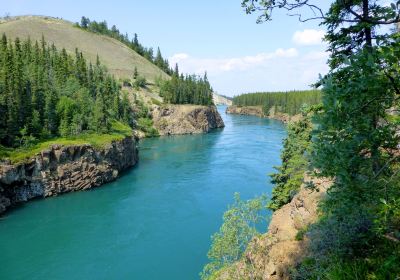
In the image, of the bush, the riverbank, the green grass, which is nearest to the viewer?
the riverbank

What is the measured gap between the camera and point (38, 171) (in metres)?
74.8

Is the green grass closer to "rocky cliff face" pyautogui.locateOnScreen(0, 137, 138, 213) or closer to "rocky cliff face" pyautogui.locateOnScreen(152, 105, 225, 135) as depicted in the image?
"rocky cliff face" pyautogui.locateOnScreen(0, 137, 138, 213)

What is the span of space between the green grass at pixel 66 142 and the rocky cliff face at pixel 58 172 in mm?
1134

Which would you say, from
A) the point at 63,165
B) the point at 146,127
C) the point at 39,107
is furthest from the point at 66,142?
the point at 146,127

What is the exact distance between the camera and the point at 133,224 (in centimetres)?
5912

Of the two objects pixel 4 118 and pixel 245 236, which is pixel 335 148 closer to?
pixel 245 236

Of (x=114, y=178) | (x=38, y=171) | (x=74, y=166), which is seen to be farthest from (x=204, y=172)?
(x=38, y=171)

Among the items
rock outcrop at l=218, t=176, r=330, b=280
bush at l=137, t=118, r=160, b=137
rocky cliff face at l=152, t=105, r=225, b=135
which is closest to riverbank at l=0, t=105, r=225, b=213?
rock outcrop at l=218, t=176, r=330, b=280

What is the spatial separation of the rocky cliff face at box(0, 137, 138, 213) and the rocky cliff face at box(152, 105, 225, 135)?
8126 cm

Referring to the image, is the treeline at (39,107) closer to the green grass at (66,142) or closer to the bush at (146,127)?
the green grass at (66,142)

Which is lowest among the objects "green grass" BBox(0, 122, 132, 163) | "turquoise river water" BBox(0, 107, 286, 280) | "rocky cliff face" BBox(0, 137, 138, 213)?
"turquoise river water" BBox(0, 107, 286, 280)

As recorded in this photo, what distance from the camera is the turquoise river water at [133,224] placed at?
45.7m

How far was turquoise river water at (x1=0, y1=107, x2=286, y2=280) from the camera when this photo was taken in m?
45.7

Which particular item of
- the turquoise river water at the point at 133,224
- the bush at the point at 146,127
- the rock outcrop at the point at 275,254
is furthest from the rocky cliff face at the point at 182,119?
the rock outcrop at the point at 275,254
